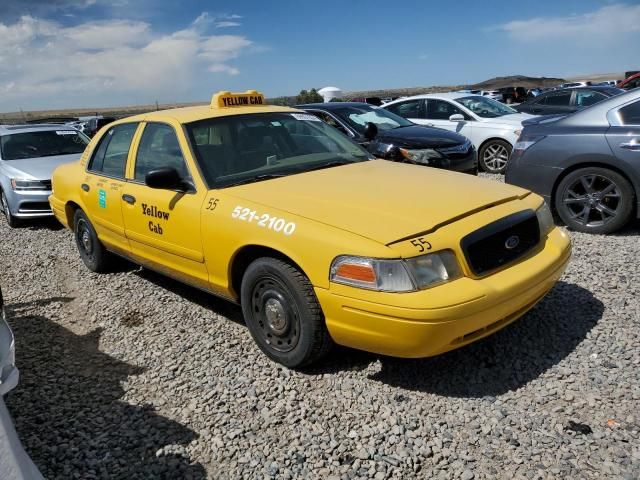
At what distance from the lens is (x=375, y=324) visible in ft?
9.27

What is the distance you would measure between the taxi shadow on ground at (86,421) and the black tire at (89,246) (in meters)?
1.40

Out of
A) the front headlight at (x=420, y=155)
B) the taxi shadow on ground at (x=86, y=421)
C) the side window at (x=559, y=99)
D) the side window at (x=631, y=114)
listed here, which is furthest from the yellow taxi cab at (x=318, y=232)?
the side window at (x=559, y=99)

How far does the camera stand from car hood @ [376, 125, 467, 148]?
8.02 metres

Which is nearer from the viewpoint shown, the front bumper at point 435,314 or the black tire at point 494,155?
the front bumper at point 435,314

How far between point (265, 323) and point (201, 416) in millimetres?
702

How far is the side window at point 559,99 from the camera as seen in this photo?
13.3 m

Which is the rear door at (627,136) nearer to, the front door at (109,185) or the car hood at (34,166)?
the front door at (109,185)

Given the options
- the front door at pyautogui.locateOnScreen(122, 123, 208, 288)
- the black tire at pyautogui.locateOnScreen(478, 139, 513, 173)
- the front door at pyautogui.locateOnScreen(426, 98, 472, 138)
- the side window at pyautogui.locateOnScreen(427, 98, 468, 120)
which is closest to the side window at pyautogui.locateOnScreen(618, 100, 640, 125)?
the black tire at pyautogui.locateOnScreen(478, 139, 513, 173)

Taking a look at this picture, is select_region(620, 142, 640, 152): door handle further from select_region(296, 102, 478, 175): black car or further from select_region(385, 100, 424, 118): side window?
select_region(385, 100, 424, 118): side window

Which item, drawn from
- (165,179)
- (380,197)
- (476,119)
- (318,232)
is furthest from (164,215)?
(476,119)

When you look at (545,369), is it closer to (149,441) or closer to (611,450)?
(611,450)

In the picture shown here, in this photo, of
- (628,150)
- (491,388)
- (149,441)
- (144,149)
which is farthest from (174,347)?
(628,150)

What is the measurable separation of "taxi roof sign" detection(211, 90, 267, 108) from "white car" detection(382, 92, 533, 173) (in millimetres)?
5889

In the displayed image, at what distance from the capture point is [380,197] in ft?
10.9
